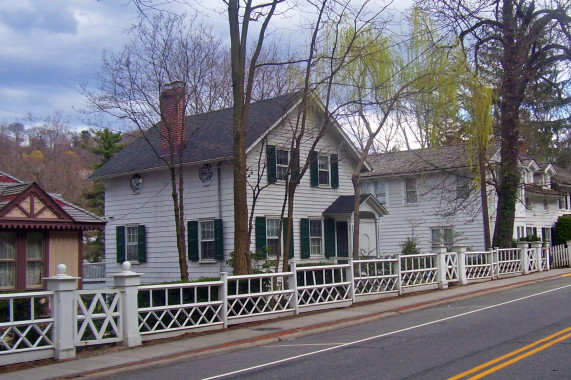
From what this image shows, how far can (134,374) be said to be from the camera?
10023mm

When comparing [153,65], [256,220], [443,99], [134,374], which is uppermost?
[153,65]

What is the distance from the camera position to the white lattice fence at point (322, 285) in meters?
16.4

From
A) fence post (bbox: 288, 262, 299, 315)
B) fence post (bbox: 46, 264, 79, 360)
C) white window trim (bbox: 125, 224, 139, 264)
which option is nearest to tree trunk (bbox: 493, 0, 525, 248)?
fence post (bbox: 288, 262, 299, 315)

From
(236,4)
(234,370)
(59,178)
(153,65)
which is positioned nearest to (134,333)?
(234,370)

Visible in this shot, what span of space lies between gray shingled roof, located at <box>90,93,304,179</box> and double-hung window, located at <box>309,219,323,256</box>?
4.84 meters

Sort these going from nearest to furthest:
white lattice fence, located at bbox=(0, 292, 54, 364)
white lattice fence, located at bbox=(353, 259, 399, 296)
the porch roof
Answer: white lattice fence, located at bbox=(0, 292, 54, 364) < white lattice fence, located at bbox=(353, 259, 399, 296) < the porch roof

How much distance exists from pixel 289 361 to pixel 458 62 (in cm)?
1570

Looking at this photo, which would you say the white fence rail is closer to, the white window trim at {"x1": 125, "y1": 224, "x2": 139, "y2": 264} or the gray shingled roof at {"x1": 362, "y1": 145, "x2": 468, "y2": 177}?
the white window trim at {"x1": 125, "y1": 224, "x2": 139, "y2": 264}

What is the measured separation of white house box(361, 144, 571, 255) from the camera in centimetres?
3441

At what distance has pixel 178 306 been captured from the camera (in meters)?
13.0

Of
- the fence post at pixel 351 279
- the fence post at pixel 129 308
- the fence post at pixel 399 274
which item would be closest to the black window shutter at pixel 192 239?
the fence post at pixel 351 279

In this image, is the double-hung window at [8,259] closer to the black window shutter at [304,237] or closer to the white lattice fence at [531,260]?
the black window shutter at [304,237]

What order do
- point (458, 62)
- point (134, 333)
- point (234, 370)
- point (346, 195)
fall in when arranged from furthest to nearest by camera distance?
1. point (346, 195)
2. point (458, 62)
3. point (134, 333)
4. point (234, 370)

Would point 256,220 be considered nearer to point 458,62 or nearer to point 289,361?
point 458,62
